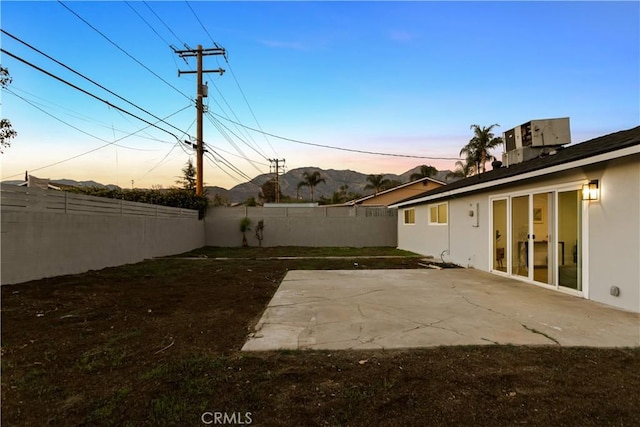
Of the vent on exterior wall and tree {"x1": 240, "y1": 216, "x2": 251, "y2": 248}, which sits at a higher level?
the vent on exterior wall

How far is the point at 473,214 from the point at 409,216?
720 cm

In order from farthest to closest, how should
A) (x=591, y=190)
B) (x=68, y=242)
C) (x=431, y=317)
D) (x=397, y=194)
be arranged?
(x=397, y=194), (x=68, y=242), (x=591, y=190), (x=431, y=317)

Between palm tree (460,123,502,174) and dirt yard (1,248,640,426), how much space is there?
1293 inches

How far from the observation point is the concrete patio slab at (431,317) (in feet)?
11.8

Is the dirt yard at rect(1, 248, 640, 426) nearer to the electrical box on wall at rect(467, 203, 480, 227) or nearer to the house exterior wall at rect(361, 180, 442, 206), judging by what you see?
the electrical box on wall at rect(467, 203, 480, 227)

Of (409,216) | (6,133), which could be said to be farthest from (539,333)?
(409,216)

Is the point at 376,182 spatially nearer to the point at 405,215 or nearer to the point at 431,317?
the point at 405,215

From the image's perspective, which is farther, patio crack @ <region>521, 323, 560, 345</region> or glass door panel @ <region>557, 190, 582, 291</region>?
glass door panel @ <region>557, 190, 582, 291</region>

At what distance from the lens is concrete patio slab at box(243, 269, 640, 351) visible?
142 inches

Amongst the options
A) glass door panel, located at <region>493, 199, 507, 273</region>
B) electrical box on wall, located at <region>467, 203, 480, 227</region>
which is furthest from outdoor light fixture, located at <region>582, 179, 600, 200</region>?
electrical box on wall, located at <region>467, 203, 480, 227</region>

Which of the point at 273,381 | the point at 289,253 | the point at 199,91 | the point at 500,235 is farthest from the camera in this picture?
the point at 199,91

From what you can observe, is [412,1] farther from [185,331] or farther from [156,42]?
[185,331]

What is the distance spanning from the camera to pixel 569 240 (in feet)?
19.8

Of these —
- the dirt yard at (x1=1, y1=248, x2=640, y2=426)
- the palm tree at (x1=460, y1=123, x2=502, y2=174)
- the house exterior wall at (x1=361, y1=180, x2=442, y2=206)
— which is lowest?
the dirt yard at (x1=1, y1=248, x2=640, y2=426)
